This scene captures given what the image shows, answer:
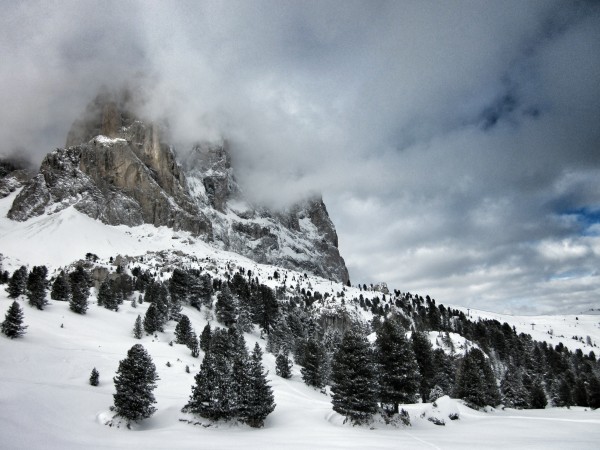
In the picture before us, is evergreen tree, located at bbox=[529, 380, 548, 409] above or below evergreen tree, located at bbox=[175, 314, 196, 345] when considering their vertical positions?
below

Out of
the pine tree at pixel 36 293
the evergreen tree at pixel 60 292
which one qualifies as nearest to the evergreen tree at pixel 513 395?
the pine tree at pixel 36 293

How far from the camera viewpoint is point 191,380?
50844 millimetres

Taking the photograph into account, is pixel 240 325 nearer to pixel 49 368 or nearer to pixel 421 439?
pixel 49 368

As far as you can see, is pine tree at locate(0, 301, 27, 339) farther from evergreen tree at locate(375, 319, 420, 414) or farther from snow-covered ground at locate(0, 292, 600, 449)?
evergreen tree at locate(375, 319, 420, 414)

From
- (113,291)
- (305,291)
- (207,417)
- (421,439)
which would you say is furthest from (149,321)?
(305,291)

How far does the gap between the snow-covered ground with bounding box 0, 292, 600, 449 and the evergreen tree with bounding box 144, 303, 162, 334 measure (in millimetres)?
15901

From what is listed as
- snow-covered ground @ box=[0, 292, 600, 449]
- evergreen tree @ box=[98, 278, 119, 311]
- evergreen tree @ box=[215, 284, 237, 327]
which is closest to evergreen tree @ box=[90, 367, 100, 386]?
snow-covered ground @ box=[0, 292, 600, 449]

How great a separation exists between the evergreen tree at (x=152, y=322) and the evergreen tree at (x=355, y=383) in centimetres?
4907

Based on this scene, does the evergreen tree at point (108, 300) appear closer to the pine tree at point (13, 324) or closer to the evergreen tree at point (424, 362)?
the pine tree at point (13, 324)

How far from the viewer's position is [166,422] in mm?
33531

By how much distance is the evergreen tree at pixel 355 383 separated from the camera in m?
34.0

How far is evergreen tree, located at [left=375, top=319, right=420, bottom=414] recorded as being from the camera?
36906 millimetres

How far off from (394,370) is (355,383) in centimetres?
609

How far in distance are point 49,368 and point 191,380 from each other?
16639 mm
